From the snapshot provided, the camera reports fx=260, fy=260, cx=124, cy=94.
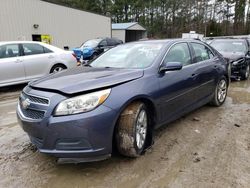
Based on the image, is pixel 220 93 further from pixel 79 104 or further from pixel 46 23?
pixel 46 23

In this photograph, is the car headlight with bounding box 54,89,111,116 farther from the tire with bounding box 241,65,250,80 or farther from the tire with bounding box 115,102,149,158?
the tire with bounding box 241,65,250,80

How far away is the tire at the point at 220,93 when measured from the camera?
216 inches

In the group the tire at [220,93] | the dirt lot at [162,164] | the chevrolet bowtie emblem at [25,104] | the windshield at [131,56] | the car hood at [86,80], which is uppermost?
the windshield at [131,56]

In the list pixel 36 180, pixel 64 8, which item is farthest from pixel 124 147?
pixel 64 8

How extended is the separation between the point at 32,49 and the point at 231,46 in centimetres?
710

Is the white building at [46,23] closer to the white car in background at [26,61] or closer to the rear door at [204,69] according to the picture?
the white car in background at [26,61]

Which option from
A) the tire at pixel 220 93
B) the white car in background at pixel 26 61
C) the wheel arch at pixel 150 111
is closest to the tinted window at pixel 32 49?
the white car in background at pixel 26 61

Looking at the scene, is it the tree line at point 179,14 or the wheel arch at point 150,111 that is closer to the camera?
the wheel arch at point 150,111

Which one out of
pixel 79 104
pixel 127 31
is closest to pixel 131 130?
pixel 79 104

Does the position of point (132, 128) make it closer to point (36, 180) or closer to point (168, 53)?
point (36, 180)

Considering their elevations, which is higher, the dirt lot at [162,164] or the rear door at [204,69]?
the rear door at [204,69]

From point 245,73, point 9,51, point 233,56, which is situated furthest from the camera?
point 245,73

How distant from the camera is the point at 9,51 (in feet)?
24.4

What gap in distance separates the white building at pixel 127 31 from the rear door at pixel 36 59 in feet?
84.9
